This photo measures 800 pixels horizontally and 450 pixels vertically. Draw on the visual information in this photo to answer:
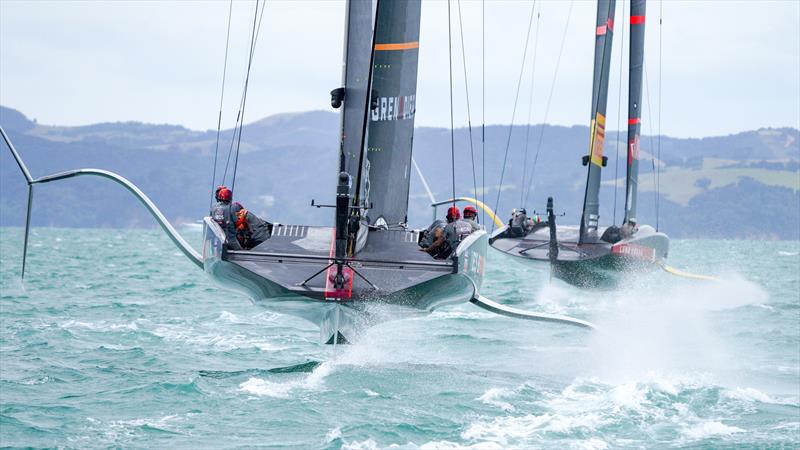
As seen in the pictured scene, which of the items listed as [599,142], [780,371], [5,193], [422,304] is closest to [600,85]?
[599,142]

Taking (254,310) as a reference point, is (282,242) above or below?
above

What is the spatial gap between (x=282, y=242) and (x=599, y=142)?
14821 mm

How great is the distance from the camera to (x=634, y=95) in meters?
27.2

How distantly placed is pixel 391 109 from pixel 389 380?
2974 mm

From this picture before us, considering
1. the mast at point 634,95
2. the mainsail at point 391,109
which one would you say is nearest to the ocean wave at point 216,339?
the mainsail at point 391,109

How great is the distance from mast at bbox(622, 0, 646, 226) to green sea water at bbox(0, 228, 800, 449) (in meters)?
4.36

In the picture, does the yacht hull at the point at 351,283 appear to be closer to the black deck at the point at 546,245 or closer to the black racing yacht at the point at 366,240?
the black racing yacht at the point at 366,240

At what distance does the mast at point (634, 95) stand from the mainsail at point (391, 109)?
552 inches

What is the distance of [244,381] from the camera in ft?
42.5

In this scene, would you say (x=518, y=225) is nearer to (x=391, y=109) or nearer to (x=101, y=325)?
(x=101, y=325)

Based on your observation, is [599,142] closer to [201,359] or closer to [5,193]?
[201,359]

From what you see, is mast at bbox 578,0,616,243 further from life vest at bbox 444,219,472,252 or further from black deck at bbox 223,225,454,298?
black deck at bbox 223,225,454,298

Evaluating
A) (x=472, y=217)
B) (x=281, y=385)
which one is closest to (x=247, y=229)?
(x=281, y=385)

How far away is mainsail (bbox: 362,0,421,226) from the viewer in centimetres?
1280
